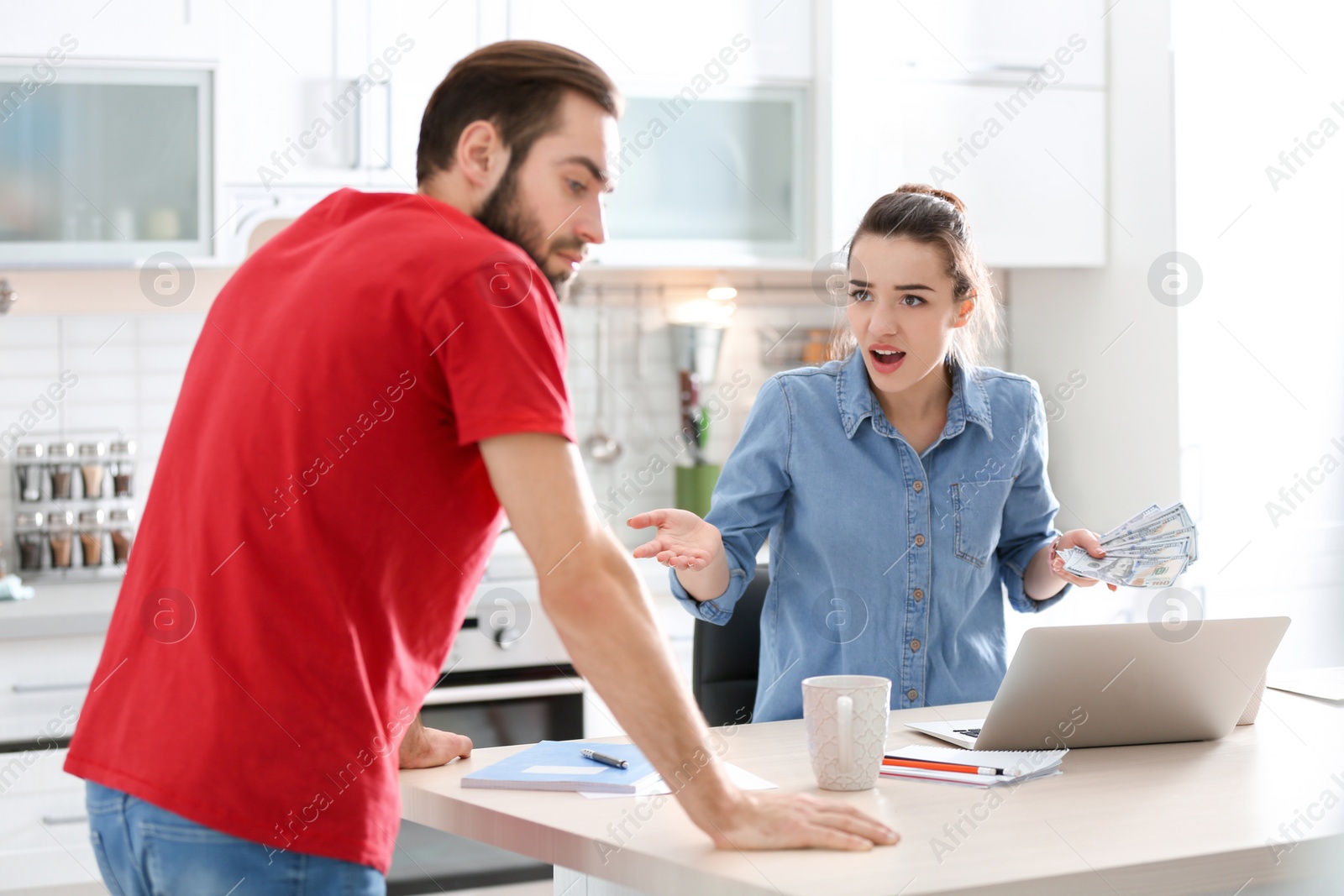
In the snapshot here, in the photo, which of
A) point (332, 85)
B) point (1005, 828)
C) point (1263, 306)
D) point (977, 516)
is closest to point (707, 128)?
point (332, 85)

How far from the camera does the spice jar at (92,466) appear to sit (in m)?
2.88

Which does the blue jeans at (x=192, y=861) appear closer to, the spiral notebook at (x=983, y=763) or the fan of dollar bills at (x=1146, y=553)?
the spiral notebook at (x=983, y=763)

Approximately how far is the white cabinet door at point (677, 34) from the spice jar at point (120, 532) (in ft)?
4.67


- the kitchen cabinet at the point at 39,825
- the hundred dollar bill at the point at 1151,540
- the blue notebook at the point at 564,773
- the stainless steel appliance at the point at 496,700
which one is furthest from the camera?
the stainless steel appliance at the point at 496,700

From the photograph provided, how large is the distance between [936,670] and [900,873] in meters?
0.77

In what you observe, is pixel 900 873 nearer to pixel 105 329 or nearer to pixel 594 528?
pixel 594 528

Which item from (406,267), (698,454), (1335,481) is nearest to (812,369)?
(406,267)

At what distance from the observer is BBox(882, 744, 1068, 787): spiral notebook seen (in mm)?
1198

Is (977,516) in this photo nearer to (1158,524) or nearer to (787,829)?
(1158,524)

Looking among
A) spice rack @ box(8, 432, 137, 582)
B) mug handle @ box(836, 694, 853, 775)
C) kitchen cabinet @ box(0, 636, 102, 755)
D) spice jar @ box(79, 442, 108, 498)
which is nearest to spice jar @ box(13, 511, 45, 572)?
spice rack @ box(8, 432, 137, 582)

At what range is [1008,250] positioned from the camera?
3.25 meters

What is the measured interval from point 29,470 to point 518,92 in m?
2.25

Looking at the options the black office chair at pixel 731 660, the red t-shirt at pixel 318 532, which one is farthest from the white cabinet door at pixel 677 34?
the red t-shirt at pixel 318 532

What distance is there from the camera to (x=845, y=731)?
115 centimetres
